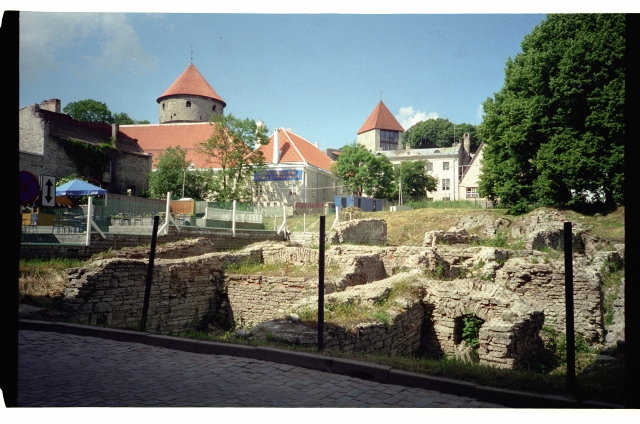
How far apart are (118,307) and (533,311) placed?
745 centimetres

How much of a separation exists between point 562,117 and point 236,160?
31.2 ft

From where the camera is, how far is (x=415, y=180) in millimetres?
18109

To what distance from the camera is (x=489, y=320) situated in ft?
24.4

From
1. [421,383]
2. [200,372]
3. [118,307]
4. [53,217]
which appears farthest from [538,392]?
[53,217]

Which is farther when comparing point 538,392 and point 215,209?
point 215,209

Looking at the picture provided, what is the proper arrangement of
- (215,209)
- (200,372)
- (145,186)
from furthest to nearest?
(215,209) < (145,186) < (200,372)

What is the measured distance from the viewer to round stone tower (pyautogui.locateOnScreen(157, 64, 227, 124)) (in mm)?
8708

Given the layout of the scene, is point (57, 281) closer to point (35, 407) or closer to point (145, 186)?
point (35, 407)

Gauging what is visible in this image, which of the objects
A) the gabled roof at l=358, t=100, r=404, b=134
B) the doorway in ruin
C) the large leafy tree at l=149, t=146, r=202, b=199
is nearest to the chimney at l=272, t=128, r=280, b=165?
the large leafy tree at l=149, t=146, r=202, b=199

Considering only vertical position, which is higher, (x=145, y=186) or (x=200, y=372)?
(x=145, y=186)

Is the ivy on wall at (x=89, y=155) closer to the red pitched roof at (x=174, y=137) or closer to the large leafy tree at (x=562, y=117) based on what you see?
the red pitched roof at (x=174, y=137)

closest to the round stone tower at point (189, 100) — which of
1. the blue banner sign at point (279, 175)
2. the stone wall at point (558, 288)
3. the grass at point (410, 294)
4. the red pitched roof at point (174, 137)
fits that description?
the red pitched roof at point (174, 137)

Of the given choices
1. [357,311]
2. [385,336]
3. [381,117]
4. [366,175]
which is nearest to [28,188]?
[357,311]

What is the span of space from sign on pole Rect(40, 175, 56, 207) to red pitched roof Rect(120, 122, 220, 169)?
5.37 metres
